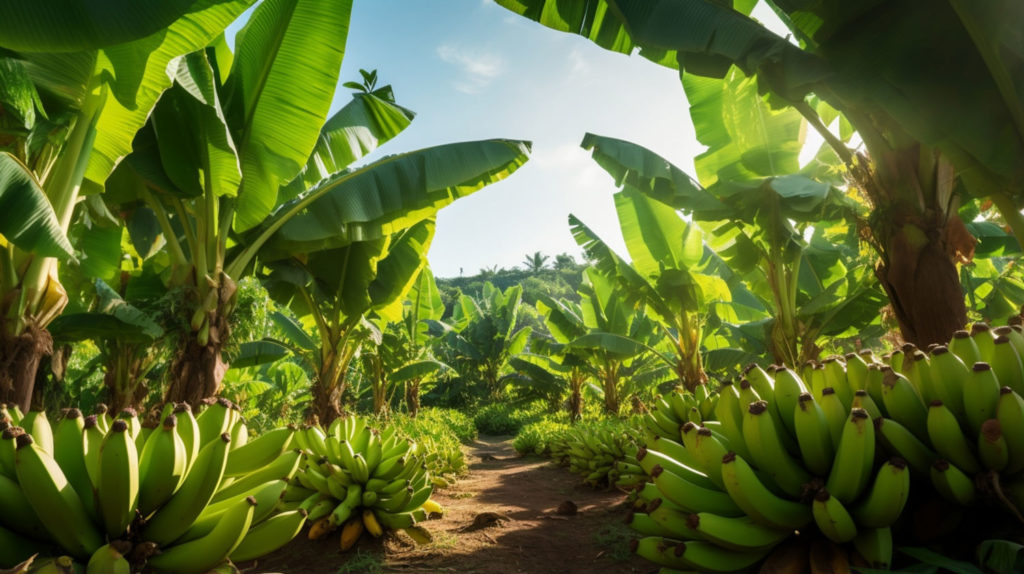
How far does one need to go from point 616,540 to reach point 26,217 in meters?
4.22

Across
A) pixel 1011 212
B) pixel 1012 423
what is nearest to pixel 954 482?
pixel 1012 423

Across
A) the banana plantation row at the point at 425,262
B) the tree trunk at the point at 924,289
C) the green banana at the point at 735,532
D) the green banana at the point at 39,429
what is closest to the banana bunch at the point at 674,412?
the banana plantation row at the point at 425,262

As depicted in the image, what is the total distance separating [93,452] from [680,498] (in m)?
1.84

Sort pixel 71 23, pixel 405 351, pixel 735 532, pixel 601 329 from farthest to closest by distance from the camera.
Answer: pixel 601 329 < pixel 405 351 < pixel 71 23 < pixel 735 532

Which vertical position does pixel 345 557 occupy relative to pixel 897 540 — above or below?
below

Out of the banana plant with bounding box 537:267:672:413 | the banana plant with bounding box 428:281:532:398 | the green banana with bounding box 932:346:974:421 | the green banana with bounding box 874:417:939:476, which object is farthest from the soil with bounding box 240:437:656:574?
the banana plant with bounding box 428:281:532:398

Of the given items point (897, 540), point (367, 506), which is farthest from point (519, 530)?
point (897, 540)

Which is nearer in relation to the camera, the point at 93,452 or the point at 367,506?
the point at 93,452

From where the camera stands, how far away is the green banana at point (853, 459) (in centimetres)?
143

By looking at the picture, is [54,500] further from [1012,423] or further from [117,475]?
[1012,423]

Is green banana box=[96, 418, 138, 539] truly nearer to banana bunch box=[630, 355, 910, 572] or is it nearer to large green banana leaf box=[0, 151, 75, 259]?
banana bunch box=[630, 355, 910, 572]

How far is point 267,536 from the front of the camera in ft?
5.12

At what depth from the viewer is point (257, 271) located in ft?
20.9

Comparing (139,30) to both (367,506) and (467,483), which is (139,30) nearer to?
(367,506)
